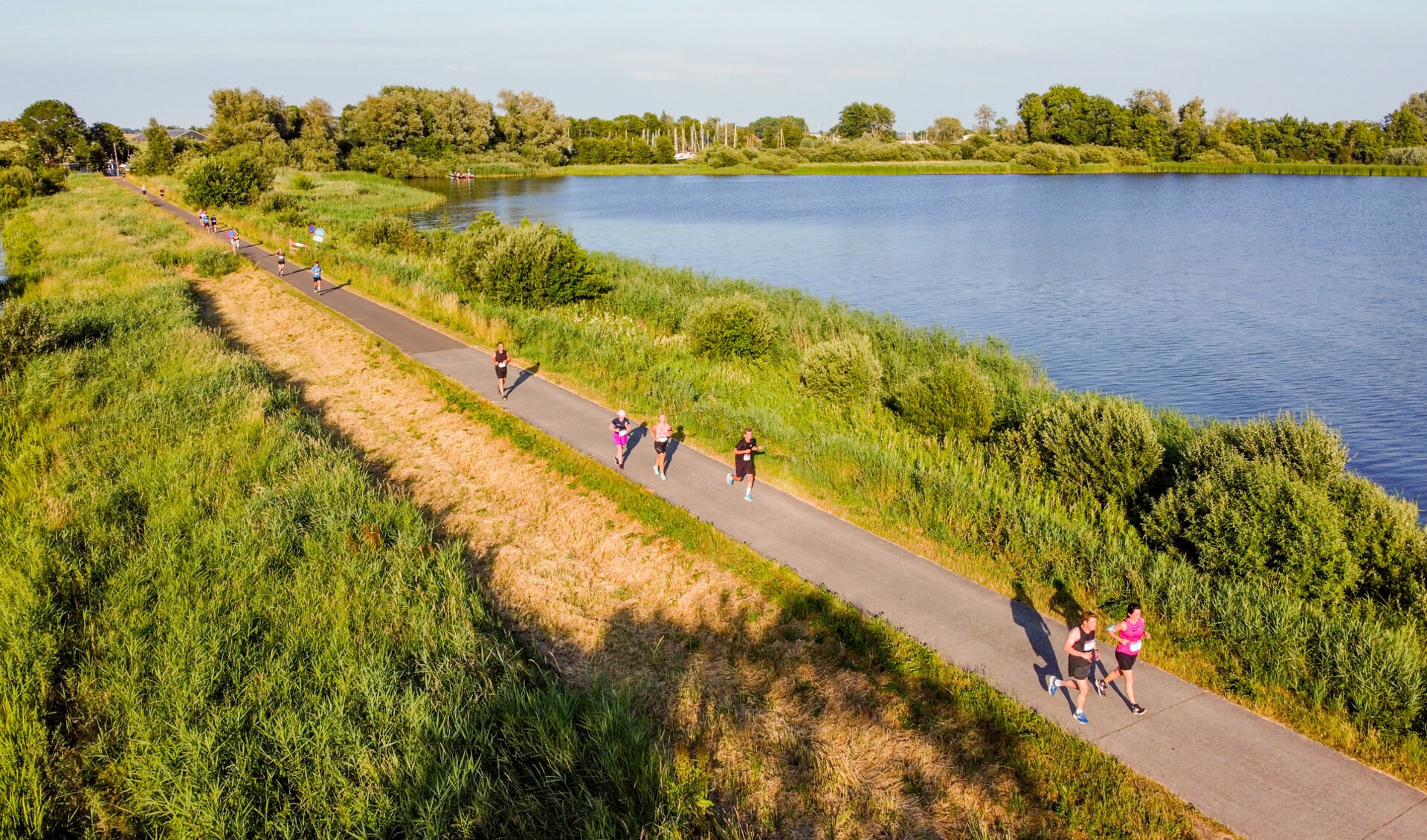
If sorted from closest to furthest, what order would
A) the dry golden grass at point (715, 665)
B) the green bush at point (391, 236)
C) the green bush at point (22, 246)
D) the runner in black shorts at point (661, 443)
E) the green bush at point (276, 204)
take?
1. the dry golden grass at point (715, 665)
2. the runner in black shorts at point (661, 443)
3. the green bush at point (22, 246)
4. the green bush at point (391, 236)
5. the green bush at point (276, 204)

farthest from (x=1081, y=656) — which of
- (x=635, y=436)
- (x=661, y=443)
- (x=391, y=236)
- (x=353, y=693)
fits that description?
(x=391, y=236)

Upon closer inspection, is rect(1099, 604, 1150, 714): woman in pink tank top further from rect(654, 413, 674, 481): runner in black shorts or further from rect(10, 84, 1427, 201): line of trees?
rect(10, 84, 1427, 201): line of trees

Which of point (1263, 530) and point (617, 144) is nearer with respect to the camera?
point (1263, 530)

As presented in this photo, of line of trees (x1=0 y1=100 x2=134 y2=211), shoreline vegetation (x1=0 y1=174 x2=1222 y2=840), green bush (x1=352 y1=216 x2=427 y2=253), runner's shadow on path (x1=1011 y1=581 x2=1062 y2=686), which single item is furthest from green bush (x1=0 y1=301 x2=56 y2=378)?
line of trees (x1=0 y1=100 x2=134 y2=211)

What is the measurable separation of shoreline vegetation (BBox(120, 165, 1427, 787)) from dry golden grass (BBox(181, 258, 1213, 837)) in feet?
8.47

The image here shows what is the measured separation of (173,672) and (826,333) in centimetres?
1970

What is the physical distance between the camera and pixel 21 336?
2184 cm

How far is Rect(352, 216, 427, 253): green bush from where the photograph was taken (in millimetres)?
43156

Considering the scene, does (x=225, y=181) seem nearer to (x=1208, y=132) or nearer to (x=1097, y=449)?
(x=1097, y=449)

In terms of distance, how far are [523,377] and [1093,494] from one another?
13661 millimetres

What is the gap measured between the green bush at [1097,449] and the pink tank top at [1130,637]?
555cm

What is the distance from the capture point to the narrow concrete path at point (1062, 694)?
7793 millimetres

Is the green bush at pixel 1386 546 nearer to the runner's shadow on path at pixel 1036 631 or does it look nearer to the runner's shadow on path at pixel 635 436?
the runner's shadow on path at pixel 1036 631

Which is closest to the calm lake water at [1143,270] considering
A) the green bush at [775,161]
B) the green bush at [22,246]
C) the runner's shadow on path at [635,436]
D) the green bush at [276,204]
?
the green bush at [276,204]
